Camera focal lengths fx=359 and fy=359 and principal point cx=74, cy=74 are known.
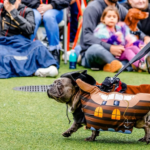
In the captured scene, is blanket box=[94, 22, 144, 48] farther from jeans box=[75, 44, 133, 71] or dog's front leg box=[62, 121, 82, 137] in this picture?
dog's front leg box=[62, 121, 82, 137]

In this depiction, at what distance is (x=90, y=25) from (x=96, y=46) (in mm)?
358

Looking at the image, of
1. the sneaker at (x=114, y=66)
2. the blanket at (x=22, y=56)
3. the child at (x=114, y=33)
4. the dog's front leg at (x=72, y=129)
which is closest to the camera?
the dog's front leg at (x=72, y=129)

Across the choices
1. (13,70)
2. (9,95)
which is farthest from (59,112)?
(13,70)

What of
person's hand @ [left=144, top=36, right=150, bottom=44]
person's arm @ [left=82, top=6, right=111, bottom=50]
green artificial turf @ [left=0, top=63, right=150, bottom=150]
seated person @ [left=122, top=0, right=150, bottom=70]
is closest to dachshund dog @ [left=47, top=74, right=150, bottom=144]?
green artificial turf @ [left=0, top=63, right=150, bottom=150]

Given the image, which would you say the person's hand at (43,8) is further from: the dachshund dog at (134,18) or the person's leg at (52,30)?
the dachshund dog at (134,18)

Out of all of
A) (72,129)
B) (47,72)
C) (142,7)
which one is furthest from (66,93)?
(142,7)

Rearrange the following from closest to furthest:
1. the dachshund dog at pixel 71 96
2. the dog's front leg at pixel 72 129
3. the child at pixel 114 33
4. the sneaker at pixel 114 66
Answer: the dachshund dog at pixel 71 96 < the dog's front leg at pixel 72 129 < the sneaker at pixel 114 66 < the child at pixel 114 33

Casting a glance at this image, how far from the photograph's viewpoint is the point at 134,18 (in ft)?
17.4

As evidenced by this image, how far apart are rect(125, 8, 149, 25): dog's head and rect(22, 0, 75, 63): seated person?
93 centimetres

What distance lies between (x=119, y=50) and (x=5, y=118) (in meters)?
2.69

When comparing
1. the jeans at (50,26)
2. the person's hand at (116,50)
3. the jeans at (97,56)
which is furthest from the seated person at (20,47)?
the person's hand at (116,50)

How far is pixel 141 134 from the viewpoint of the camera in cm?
232

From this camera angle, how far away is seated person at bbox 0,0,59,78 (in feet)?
14.6

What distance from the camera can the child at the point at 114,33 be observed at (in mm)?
5031
